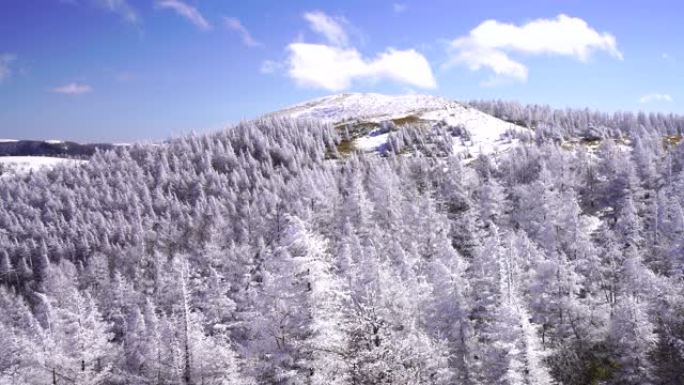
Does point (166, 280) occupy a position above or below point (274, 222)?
below

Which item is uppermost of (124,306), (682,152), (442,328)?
(682,152)

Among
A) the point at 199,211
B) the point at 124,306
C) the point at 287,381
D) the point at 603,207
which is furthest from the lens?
the point at 199,211

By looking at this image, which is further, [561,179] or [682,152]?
[682,152]

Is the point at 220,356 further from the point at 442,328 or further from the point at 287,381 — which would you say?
the point at 442,328

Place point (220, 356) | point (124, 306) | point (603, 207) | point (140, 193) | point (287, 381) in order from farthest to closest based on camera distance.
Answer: point (140, 193) < point (603, 207) < point (124, 306) < point (220, 356) < point (287, 381)

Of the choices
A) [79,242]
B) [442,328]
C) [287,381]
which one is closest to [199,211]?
[79,242]

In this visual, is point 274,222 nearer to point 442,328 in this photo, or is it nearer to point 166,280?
point 166,280

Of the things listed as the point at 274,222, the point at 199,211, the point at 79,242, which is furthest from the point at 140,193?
the point at 274,222
